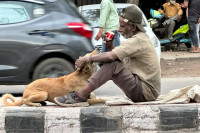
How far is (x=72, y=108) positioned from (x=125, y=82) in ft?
1.98

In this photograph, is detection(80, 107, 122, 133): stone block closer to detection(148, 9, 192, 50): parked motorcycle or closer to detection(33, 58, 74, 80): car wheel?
detection(33, 58, 74, 80): car wheel

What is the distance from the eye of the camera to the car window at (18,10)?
293 inches

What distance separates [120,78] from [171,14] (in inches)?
417

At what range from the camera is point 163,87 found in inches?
357

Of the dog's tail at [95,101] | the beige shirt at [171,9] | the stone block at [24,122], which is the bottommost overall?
the stone block at [24,122]

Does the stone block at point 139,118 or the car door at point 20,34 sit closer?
the stone block at point 139,118

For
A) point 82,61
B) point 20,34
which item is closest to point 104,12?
point 20,34

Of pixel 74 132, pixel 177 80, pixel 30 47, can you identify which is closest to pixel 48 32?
→ pixel 30 47

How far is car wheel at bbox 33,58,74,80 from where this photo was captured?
7.38m

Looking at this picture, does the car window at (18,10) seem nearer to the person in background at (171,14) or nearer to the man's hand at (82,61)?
the man's hand at (82,61)

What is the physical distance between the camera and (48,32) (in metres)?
7.31

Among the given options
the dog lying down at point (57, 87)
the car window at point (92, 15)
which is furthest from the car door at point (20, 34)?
the car window at point (92, 15)

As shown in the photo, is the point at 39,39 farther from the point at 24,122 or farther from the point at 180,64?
the point at 180,64

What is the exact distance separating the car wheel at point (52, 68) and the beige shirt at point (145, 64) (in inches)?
103
